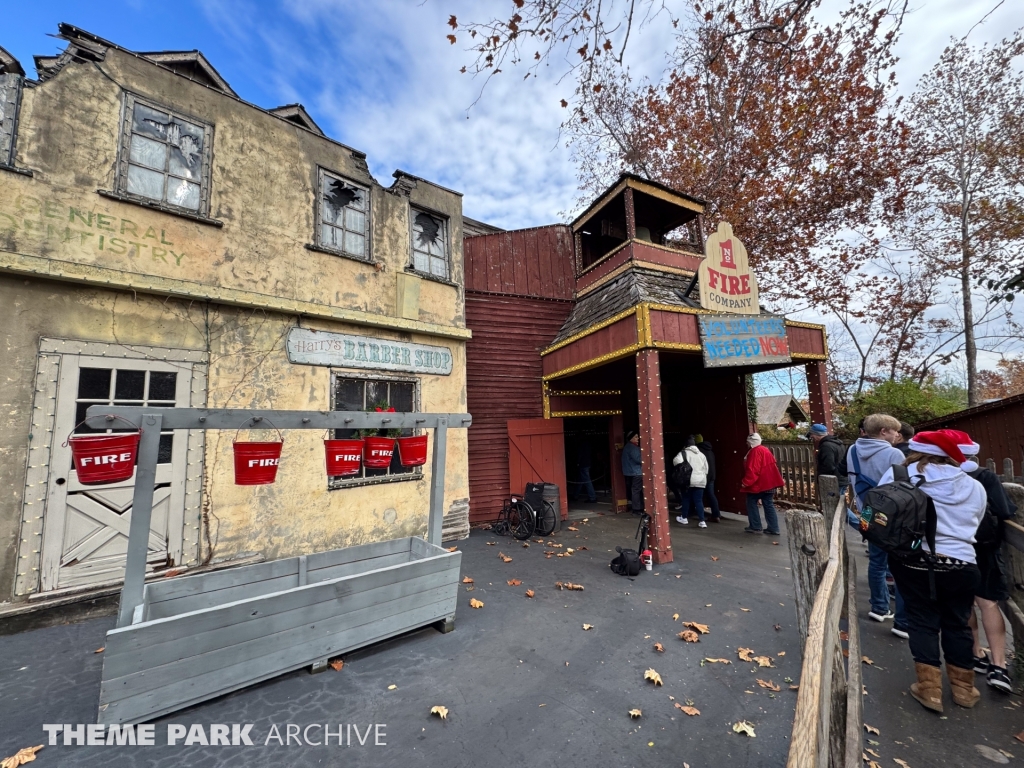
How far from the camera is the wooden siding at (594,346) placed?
21.9 ft

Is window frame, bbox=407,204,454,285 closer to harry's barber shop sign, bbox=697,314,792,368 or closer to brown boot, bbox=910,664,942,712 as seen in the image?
harry's barber shop sign, bbox=697,314,792,368

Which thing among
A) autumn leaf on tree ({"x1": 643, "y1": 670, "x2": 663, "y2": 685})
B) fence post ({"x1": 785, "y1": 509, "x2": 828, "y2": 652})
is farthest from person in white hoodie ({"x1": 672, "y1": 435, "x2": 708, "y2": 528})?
autumn leaf on tree ({"x1": 643, "y1": 670, "x2": 663, "y2": 685})

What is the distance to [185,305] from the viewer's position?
17.8 feet

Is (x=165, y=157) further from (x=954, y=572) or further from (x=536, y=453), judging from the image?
(x=954, y=572)

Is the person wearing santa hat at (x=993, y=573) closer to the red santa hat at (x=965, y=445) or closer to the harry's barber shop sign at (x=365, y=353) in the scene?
the red santa hat at (x=965, y=445)

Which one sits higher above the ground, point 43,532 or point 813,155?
point 813,155

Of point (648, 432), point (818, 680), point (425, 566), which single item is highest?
point (648, 432)

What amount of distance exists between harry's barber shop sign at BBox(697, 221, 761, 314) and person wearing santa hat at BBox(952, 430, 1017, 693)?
4.19 m

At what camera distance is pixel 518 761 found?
2584 mm

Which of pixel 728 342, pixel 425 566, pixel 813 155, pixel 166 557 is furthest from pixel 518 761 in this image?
pixel 813 155

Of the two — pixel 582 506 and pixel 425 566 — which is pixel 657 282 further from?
pixel 425 566

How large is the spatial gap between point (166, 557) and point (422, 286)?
18.2 feet

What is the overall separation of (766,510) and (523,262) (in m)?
7.45

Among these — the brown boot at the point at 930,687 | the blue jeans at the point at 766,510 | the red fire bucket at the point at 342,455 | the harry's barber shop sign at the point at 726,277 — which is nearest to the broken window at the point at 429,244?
the red fire bucket at the point at 342,455
